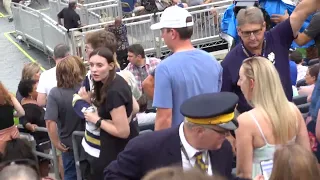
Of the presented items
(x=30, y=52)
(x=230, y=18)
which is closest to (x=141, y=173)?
(x=230, y=18)

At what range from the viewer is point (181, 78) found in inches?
176

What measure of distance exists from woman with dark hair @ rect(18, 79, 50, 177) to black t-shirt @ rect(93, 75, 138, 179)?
2.58 meters

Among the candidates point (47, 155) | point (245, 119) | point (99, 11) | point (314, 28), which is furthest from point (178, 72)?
point (99, 11)

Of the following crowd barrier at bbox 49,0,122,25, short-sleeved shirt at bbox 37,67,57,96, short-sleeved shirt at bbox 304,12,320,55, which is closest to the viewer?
short-sleeved shirt at bbox 304,12,320,55

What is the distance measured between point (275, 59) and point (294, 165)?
6.21ft

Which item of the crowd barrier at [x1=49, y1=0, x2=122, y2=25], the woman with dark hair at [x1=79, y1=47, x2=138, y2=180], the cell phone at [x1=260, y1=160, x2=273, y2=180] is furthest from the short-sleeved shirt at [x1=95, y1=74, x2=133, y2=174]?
the crowd barrier at [x1=49, y1=0, x2=122, y2=25]

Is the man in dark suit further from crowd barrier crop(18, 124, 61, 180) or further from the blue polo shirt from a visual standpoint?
crowd barrier crop(18, 124, 61, 180)

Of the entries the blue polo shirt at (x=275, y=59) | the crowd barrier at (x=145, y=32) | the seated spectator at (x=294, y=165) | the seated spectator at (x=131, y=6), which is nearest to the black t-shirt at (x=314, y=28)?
the blue polo shirt at (x=275, y=59)

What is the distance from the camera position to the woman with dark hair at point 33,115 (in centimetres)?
726

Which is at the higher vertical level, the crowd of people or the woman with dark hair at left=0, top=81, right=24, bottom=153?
Result: the crowd of people

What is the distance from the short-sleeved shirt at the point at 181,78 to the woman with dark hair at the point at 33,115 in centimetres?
317

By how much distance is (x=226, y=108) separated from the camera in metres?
3.27

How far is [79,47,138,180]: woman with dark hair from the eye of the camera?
4.64 metres

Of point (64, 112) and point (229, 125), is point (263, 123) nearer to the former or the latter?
point (229, 125)
